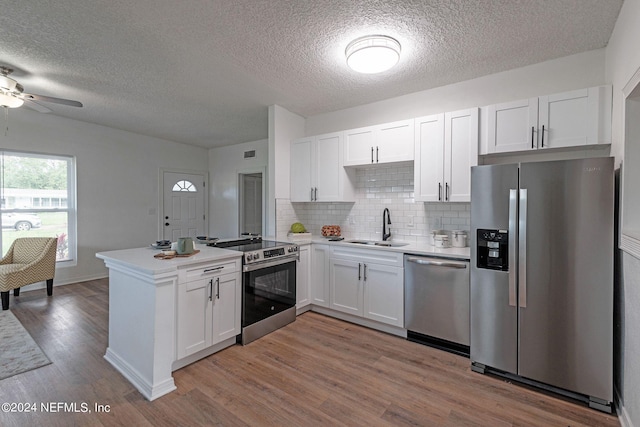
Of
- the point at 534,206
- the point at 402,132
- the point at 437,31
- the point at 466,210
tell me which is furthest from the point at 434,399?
the point at 437,31

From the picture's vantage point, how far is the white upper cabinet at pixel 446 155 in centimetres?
284

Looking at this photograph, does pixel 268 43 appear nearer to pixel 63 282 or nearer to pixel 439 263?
pixel 439 263

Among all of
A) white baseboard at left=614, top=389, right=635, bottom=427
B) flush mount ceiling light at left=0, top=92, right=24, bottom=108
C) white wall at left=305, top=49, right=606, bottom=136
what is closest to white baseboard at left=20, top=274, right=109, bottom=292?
flush mount ceiling light at left=0, top=92, right=24, bottom=108

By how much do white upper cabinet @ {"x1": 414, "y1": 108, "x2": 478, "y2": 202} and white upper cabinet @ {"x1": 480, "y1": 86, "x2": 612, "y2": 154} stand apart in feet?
0.43

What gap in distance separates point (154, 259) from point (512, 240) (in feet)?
8.98

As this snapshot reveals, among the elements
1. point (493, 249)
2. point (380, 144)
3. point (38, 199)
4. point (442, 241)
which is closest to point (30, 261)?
point (38, 199)

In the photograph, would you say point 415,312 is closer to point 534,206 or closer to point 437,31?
point 534,206

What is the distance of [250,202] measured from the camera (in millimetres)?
6676

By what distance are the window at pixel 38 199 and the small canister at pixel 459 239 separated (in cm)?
576

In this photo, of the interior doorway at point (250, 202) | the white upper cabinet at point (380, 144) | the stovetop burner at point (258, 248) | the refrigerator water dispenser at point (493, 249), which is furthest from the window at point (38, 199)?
the refrigerator water dispenser at point (493, 249)

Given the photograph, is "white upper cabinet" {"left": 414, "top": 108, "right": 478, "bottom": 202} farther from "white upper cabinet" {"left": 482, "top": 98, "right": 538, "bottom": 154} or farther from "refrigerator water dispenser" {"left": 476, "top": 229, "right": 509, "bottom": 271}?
"refrigerator water dispenser" {"left": 476, "top": 229, "right": 509, "bottom": 271}

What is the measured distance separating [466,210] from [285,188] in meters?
2.26

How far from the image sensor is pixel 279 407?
1.97 m

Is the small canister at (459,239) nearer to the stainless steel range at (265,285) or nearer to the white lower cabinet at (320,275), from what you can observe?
the white lower cabinet at (320,275)
